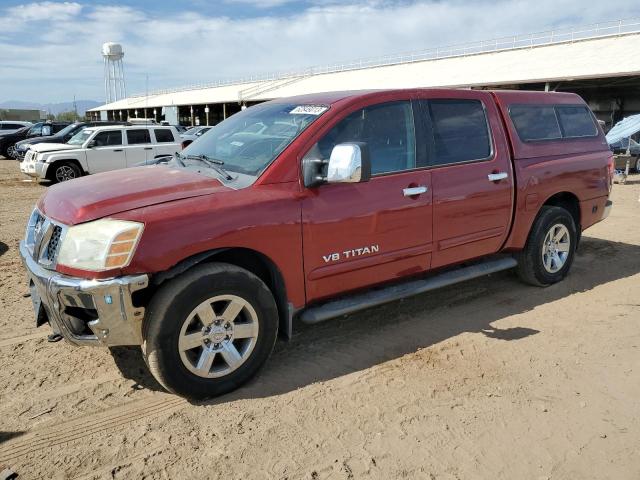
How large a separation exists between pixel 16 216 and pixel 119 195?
7472 millimetres

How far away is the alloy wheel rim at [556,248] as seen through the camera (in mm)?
5238

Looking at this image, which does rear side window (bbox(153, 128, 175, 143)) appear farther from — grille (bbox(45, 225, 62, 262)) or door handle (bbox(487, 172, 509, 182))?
grille (bbox(45, 225, 62, 262))

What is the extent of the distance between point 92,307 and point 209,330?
2.24 feet

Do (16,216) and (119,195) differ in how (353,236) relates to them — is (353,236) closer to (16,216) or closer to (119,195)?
(119,195)

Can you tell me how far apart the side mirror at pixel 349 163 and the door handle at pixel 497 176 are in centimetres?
162

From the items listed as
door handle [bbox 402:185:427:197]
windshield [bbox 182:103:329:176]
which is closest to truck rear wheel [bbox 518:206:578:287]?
door handle [bbox 402:185:427:197]

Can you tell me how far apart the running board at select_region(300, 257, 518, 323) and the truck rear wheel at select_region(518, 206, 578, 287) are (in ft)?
0.92

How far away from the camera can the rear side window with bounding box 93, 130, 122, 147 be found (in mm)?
13656

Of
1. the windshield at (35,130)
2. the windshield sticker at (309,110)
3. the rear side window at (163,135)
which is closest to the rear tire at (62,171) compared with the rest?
the rear side window at (163,135)

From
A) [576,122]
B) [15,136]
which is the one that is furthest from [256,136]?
[15,136]

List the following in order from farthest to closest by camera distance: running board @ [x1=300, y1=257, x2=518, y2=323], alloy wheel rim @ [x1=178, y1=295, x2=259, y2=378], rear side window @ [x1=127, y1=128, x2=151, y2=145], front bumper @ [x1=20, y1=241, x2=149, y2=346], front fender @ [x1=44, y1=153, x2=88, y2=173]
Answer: rear side window @ [x1=127, y1=128, x2=151, y2=145], front fender @ [x1=44, y1=153, x2=88, y2=173], running board @ [x1=300, y1=257, x2=518, y2=323], alloy wheel rim @ [x1=178, y1=295, x2=259, y2=378], front bumper @ [x1=20, y1=241, x2=149, y2=346]

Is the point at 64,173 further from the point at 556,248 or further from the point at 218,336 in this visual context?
the point at 556,248

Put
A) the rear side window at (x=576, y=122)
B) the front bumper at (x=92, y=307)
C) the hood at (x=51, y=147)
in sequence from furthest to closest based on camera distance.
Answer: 1. the hood at (x=51, y=147)
2. the rear side window at (x=576, y=122)
3. the front bumper at (x=92, y=307)

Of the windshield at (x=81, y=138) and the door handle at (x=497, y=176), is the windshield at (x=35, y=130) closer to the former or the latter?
the windshield at (x=81, y=138)
